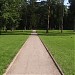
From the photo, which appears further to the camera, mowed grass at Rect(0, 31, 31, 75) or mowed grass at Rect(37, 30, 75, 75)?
mowed grass at Rect(0, 31, 31, 75)

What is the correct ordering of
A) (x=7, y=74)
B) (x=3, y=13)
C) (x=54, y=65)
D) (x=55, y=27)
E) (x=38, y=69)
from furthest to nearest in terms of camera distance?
1. (x=55, y=27)
2. (x=3, y=13)
3. (x=54, y=65)
4. (x=38, y=69)
5. (x=7, y=74)

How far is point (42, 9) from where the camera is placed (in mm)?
104000

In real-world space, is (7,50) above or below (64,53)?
below

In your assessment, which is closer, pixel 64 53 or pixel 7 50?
pixel 64 53

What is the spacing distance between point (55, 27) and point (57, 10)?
9069mm

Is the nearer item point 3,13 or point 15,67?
point 15,67

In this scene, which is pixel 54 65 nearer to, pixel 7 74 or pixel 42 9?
pixel 7 74

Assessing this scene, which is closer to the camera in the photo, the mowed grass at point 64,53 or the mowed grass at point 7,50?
the mowed grass at point 64,53

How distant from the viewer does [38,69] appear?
1137 cm

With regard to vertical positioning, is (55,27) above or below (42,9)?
below

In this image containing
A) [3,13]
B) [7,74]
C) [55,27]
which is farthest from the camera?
[55,27]

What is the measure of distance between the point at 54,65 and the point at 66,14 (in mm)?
92429

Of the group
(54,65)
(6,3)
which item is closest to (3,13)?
(6,3)

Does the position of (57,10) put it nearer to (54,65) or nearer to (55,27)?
(55,27)
